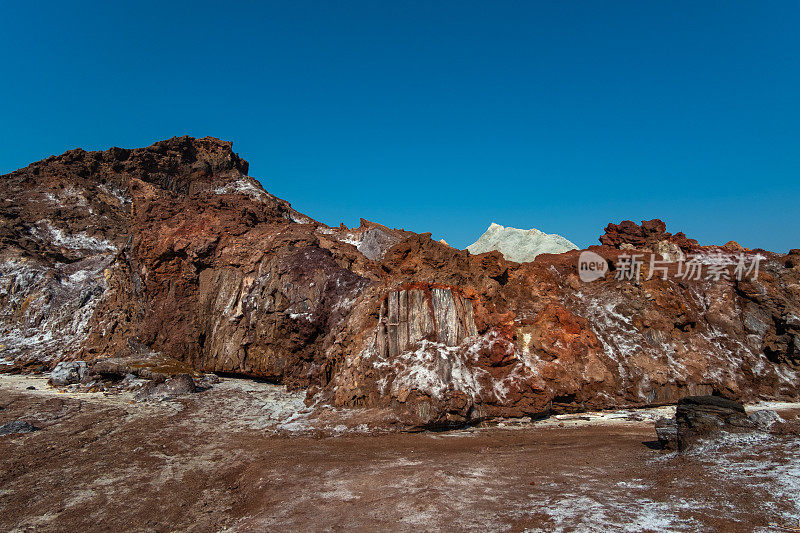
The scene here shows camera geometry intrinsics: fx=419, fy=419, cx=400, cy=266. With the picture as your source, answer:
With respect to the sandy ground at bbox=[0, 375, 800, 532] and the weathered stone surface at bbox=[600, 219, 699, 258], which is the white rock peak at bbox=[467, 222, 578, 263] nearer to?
the weathered stone surface at bbox=[600, 219, 699, 258]

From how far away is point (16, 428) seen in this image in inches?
458

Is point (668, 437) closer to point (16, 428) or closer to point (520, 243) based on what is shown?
point (16, 428)

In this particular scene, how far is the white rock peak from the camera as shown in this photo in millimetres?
45144

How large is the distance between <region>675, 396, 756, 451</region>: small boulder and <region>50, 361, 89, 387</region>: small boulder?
74.1ft

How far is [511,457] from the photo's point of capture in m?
10.0

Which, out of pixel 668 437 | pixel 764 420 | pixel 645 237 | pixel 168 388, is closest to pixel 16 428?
pixel 168 388

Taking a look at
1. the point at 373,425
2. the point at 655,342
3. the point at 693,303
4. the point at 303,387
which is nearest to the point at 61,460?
the point at 373,425

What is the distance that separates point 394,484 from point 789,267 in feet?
66.1

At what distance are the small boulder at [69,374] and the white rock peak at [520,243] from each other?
34.8 m

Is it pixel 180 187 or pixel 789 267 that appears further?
pixel 180 187

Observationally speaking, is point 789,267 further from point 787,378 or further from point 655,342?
point 655,342

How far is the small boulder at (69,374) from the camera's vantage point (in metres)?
18.1

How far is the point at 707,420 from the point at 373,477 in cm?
791

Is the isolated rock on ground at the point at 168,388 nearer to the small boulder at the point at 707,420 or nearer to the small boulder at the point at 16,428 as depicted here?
the small boulder at the point at 16,428
